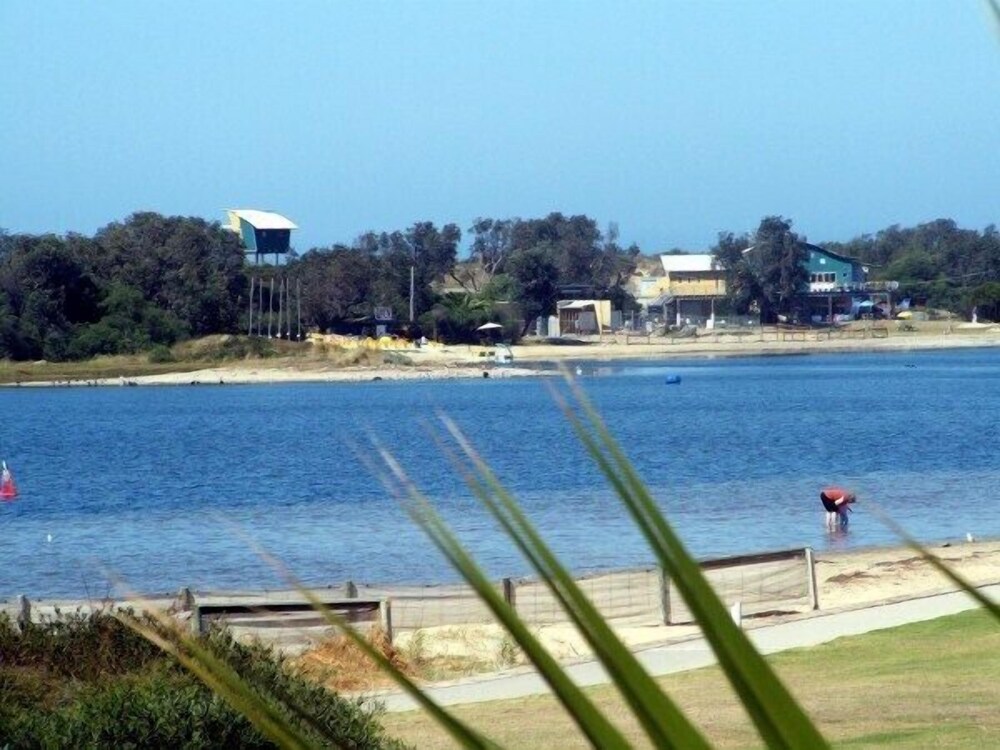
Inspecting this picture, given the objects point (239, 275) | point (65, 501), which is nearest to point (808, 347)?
point (239, 275)

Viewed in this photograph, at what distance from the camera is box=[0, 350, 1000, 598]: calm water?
32.5 m

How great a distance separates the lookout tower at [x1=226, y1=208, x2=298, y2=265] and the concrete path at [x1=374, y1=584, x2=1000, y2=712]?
145 m

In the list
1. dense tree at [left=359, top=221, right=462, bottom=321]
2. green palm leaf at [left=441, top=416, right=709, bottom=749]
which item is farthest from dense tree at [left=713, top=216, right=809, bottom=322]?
green palm leaf at [left=441, top=416, right=709, bottom=749]

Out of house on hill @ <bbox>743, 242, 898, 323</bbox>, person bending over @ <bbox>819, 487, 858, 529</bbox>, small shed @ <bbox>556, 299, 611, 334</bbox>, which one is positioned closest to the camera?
person bending over @ <bbox>819, 487, 858, 529</bbox>

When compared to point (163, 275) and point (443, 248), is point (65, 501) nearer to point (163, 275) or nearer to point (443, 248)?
point (163, 275)

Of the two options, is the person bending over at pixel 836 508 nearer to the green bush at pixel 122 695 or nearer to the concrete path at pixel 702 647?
the concrete path at pixel 702 647

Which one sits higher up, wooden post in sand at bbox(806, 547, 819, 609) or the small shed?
the small shed

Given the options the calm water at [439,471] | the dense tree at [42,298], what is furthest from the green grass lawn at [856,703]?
the dense tree at [42,298]

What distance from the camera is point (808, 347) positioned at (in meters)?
157

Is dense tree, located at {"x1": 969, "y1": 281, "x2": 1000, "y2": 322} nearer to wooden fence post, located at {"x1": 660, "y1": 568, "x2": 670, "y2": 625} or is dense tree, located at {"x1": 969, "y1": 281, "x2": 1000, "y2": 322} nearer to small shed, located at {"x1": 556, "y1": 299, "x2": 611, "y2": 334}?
small shed, located at {"x1": 556, "y1": 299, "x2": 611, "y2": 334}

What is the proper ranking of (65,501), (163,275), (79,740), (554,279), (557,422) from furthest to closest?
(554,279) → (163,275) → (557,422) → (65,501) → (79,740)

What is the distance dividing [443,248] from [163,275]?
47.0 m

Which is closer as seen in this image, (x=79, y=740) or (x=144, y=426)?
(x=79, y=740)

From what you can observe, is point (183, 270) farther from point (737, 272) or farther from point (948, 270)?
point (948, 270)
